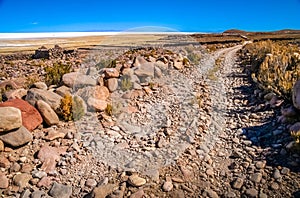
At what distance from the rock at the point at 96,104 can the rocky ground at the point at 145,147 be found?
0.9 inches

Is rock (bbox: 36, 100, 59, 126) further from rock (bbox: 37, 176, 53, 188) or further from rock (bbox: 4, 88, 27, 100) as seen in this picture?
rock (bbox: 37, 176, 53, 188)

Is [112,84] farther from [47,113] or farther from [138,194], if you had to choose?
[138,194]

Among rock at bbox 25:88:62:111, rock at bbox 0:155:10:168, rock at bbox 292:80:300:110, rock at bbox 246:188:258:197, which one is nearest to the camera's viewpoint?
rock at bbox 246:188:258:197

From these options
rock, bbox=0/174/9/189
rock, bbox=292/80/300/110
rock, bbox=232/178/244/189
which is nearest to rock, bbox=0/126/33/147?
rock, bbox=0/174/9/189

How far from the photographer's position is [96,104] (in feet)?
21.7

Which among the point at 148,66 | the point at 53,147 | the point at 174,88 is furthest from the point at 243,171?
the point at 148,66

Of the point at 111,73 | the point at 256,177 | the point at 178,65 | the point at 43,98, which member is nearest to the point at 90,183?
the point at 256,177

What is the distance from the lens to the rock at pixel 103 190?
12.7ft

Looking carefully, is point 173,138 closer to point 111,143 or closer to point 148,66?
point 111,143

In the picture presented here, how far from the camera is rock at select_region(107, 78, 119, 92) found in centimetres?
796

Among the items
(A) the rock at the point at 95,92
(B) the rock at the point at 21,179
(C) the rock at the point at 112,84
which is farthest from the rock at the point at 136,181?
(C) the rock at the point at 112,84

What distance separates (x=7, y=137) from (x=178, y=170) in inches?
112

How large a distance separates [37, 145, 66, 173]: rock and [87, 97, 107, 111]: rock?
64.8 inches

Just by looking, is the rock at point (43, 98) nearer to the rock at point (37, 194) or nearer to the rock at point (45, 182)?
the rock at point (45, 182)
